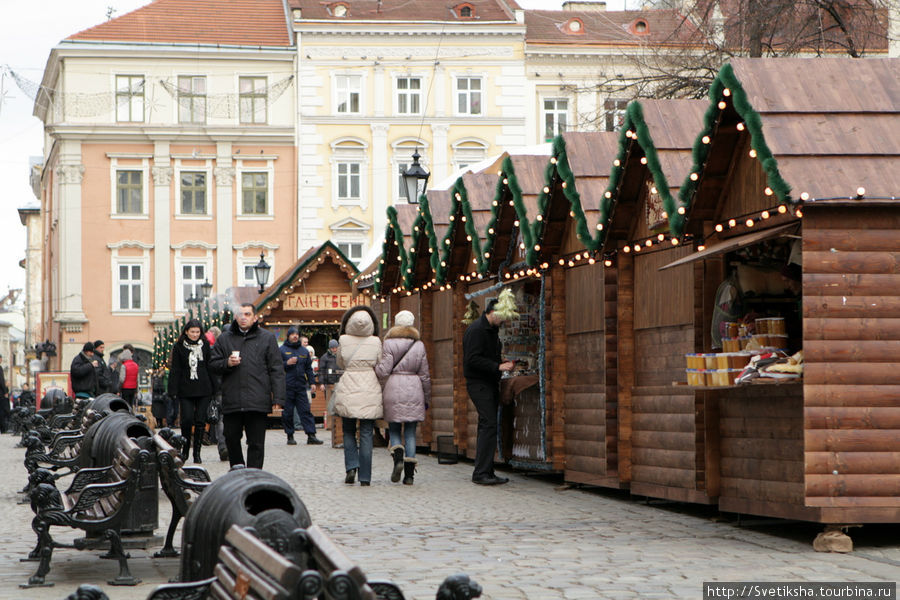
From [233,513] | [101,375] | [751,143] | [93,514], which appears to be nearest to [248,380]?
[93,514]

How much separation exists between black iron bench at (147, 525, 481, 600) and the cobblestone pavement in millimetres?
2707

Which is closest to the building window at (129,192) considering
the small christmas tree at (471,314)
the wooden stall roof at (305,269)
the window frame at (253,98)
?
the window frame at (253,98)

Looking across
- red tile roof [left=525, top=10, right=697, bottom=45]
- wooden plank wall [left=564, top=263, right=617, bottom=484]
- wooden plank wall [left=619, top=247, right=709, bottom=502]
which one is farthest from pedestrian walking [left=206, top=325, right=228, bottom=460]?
red tile roof [left=525, top=10, right=697, bottom=45]

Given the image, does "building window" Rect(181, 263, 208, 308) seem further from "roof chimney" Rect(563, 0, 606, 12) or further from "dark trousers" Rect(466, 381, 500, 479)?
"dark trousers" Rect(466, 381, 500, 479)

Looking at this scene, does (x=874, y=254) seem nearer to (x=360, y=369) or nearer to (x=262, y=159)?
(x=360, y=369)

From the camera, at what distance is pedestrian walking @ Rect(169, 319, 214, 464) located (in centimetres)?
1853

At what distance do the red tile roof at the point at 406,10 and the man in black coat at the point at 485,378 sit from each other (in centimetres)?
4169

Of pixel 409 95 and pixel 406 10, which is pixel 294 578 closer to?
pixel 409 95

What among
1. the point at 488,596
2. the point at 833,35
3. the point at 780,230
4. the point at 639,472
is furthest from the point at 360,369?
the point at 833,35

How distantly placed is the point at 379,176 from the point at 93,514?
47.8 m

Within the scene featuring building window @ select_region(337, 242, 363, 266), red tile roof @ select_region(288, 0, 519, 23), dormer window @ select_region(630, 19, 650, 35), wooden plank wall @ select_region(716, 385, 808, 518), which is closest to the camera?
wooden plank wall @ select_region(716, 385, 808, 518)

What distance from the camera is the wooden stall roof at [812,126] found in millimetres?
9508

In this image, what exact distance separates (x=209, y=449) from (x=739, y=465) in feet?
44.2

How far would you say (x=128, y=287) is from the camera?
56.4m
